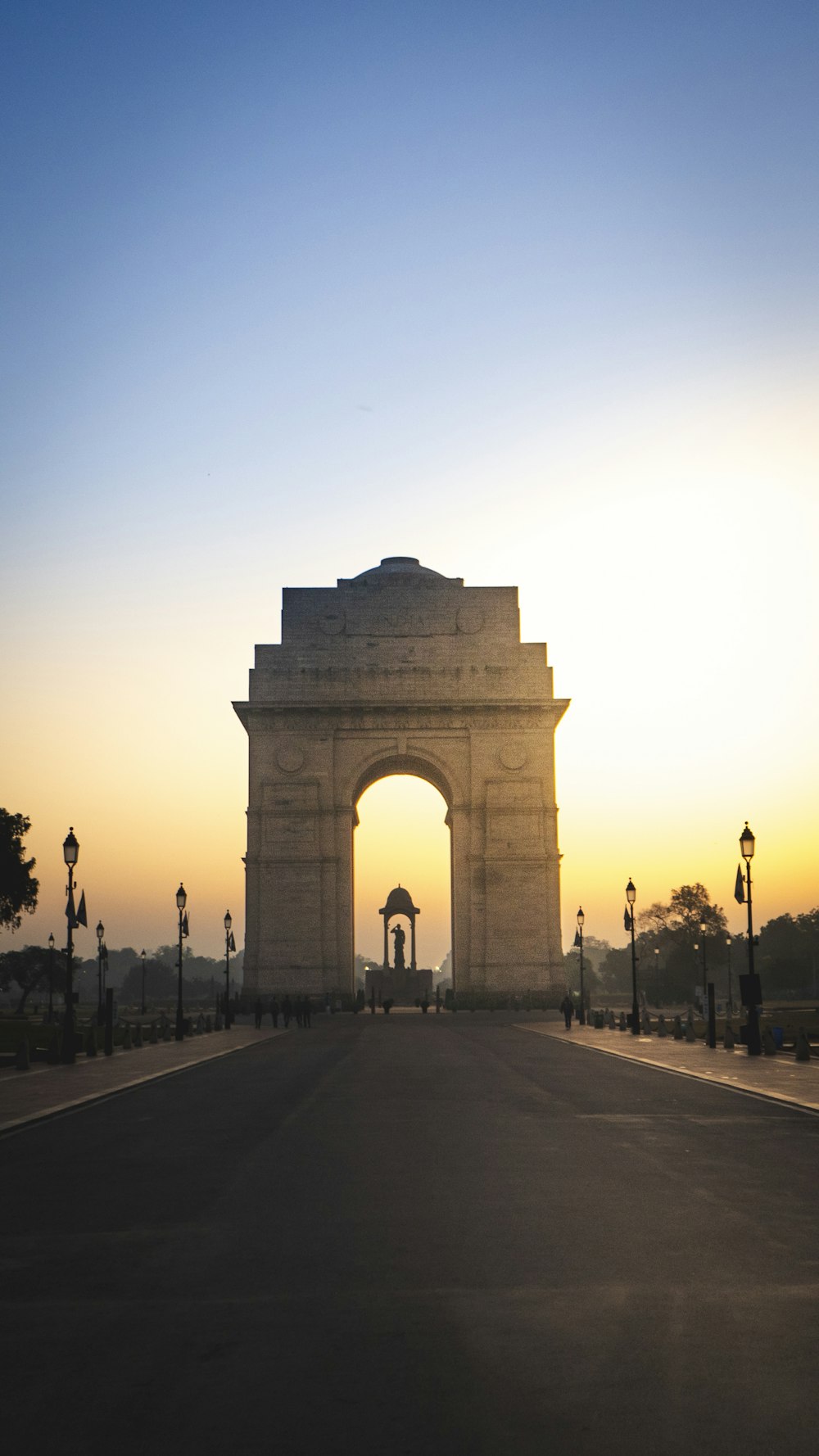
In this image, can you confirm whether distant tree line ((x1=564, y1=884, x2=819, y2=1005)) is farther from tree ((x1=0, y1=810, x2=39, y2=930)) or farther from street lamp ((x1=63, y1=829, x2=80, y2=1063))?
street lamp ((x1=63, y1=829, x2=80, y2=1063))

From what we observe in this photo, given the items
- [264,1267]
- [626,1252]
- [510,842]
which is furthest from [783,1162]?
[510,842]

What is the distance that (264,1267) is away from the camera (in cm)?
792

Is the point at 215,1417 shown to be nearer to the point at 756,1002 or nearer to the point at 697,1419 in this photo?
the point at 697,1419

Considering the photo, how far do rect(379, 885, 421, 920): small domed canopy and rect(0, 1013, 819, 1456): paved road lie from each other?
70.2 metres

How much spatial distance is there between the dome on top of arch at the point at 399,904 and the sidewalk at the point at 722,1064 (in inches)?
1724

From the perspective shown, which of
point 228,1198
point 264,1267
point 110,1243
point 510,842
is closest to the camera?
point 264,1267

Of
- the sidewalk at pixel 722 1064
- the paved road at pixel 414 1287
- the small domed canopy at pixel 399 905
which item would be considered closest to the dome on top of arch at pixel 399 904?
the small domed canopy at pixel 399 905

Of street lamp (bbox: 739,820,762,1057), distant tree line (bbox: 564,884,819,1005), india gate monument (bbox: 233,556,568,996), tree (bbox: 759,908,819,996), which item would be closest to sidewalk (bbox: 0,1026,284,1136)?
street lamp (bbox: 739,820,762,1057)

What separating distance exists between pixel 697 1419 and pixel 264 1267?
3.27 m

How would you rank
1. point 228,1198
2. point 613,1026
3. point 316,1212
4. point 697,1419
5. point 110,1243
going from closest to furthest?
point 697,1419, point 110,1243, point 316,1212, point 228,1198, point 613,1026

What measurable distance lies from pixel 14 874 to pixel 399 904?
29.5m

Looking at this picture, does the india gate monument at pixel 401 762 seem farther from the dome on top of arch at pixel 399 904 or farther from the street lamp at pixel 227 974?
the dome on top of arch at pixel 399 904

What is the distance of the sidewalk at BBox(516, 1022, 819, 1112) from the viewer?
65.4 feet

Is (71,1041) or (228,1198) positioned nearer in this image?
(228,1198)
